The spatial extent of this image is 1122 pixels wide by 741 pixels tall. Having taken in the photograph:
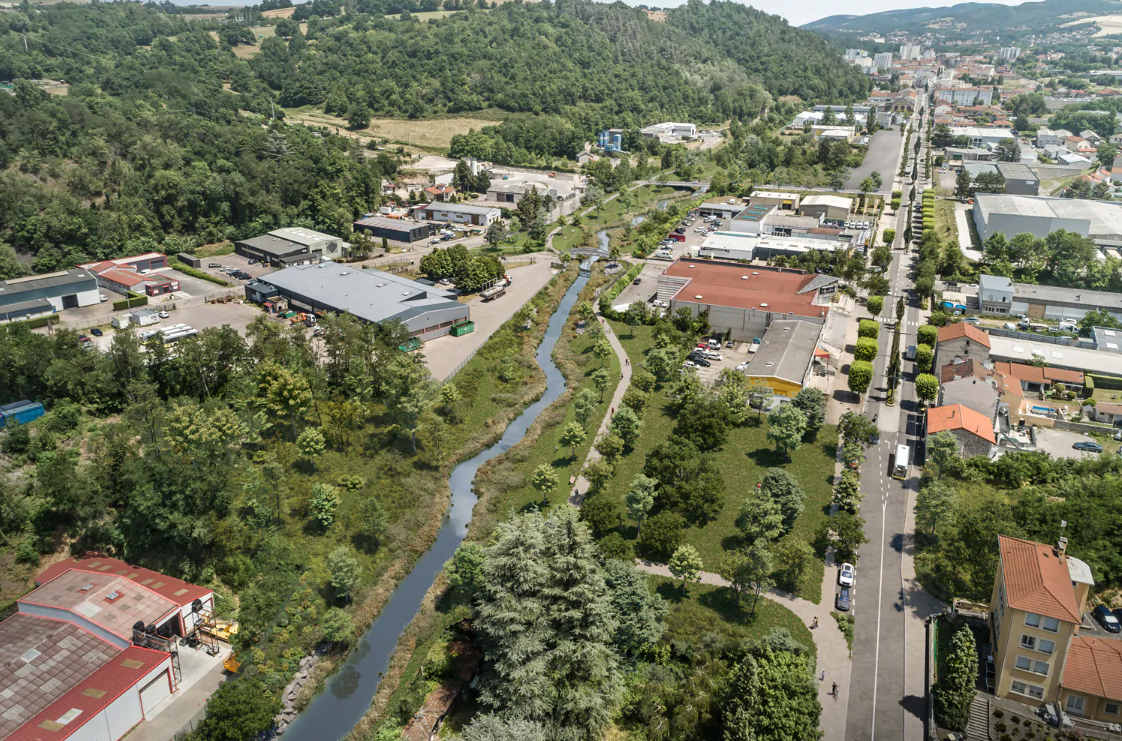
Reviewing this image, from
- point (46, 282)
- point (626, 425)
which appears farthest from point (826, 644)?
point (46, 282)

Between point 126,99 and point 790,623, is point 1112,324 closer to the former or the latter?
point 790,623

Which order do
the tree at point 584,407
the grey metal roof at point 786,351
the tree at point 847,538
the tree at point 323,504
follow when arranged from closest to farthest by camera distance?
the tree at point 847,538, the tree at point 323,504, the tree at point 584,407, the grey metal roof at point 786,351

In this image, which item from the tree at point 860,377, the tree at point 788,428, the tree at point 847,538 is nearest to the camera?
the tree at point 847,538

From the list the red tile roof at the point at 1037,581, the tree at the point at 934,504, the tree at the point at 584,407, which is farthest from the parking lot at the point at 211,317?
the red tile roof at the point at 1037,581

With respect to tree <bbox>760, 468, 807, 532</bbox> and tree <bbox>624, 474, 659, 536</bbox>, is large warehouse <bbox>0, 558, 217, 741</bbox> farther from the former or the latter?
tree <bbox>760, 468, 807, 532</bbox>

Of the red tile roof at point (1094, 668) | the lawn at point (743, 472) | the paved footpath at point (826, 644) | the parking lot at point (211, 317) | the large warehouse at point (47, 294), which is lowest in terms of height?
the paved footpath at point (826, 644)

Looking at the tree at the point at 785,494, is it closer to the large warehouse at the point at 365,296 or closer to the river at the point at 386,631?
the river at the point at 386,631

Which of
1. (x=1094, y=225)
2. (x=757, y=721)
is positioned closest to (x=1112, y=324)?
(x=1094, y=225)
